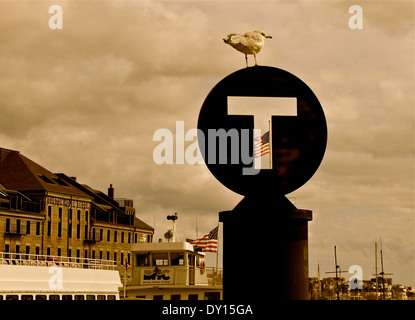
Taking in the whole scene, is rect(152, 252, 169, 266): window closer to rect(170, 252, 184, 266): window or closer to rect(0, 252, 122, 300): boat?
rect(170, 252, 184, 266): window

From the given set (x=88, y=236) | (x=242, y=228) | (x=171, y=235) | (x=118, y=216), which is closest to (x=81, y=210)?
(x=88, y=236)

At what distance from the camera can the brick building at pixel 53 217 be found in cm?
8331

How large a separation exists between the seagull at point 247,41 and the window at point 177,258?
26.2m

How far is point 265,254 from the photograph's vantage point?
10.4 m

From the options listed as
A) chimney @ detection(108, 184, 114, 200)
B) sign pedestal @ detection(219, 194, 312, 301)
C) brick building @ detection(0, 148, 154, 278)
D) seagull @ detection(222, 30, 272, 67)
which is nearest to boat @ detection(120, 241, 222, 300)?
seagull @ detection(222, 30, 272, 67)

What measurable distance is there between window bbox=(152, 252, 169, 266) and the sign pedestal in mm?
28164

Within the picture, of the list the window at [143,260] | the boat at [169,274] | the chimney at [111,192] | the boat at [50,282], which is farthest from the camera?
the chimney at [111,192]

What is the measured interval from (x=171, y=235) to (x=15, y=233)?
144 ft

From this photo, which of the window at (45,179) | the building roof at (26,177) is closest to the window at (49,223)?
the building roof at (26,177)

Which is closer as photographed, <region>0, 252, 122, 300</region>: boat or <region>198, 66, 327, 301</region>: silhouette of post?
<region>198, 66, 327, 301</region>: silhouette of post

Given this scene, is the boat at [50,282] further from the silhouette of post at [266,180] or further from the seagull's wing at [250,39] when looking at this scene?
the silhouette of post at [266,180]

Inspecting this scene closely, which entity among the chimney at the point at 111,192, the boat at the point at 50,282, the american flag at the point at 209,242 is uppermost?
the chimney at the point at 111,192

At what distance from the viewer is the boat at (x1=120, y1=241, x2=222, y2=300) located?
122 feet

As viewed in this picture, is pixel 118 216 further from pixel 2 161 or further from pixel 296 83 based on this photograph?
pixel 296 83
